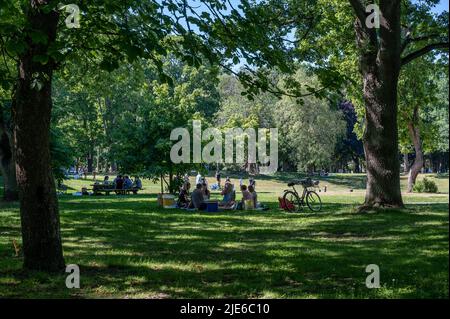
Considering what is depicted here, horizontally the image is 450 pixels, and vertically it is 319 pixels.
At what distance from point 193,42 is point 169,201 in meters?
14.3

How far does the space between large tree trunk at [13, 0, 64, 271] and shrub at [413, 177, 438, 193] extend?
34.4m

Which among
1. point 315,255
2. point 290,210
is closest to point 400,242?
point 315,255

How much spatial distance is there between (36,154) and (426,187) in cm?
3484

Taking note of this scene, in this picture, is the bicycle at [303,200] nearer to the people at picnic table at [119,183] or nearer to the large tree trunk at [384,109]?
the large tree trunk at [384,109]

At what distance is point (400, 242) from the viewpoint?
9883mm

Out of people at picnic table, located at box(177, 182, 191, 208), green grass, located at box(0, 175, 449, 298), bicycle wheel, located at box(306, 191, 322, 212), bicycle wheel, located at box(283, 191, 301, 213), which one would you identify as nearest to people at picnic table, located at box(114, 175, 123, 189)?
people at picnic table, located at box(177, 182, 191, 208)

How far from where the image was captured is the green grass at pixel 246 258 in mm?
6242

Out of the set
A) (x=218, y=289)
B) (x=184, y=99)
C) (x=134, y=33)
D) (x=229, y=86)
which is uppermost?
(x=229, y=86)

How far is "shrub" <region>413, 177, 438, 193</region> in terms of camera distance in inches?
1475

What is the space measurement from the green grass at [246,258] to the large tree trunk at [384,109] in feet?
3.78

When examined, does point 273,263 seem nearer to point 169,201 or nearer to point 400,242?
point 400,242

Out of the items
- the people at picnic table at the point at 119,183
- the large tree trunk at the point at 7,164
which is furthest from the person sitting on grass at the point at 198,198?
the people at picnic table at the point at 119,183

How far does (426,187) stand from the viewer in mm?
37594

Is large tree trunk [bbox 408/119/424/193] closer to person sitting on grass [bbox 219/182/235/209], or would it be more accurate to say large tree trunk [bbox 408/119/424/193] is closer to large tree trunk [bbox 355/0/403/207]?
person sitting on grass [bbox 219/182/235/209]
